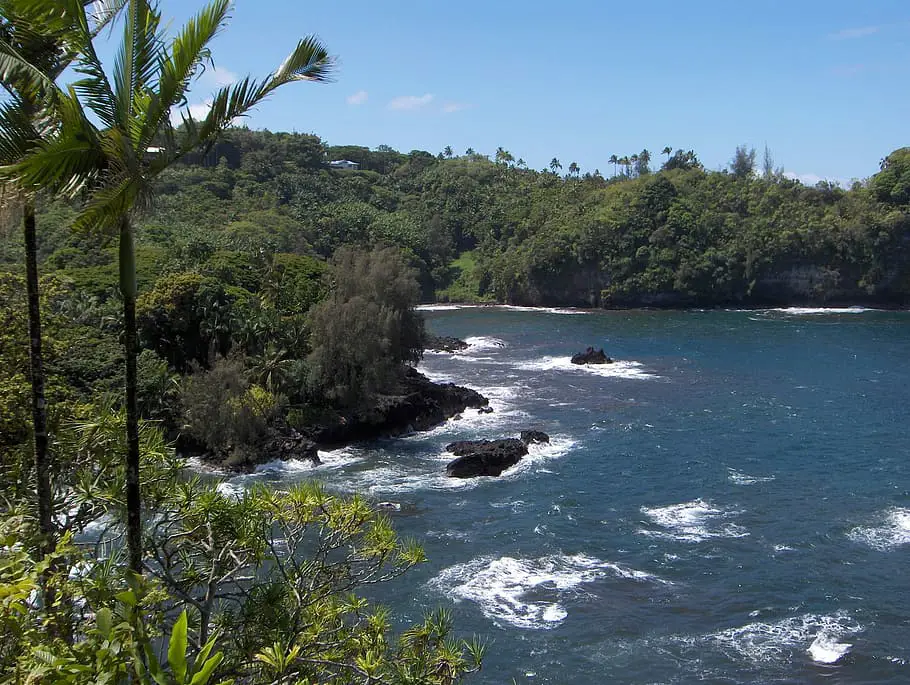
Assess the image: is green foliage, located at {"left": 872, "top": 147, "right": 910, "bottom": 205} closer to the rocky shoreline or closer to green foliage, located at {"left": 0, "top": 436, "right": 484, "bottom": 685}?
the rocky shoreline

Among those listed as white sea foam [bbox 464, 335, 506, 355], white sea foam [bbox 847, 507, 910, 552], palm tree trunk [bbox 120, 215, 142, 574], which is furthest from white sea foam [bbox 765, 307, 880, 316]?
palm tree trunk [bbox 120, 215, 142, 574]

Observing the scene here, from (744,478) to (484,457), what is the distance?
39.8 feet

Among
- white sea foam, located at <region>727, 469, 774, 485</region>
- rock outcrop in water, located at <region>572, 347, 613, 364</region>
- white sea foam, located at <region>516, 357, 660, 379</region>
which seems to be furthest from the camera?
rock outcrop in water, located at <region>572, 347, 613, 364</region>

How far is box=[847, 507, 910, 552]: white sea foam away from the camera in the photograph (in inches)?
1163

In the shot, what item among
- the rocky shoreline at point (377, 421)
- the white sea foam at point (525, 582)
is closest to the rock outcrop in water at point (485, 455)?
the rocky shoreline at point (377, 421)

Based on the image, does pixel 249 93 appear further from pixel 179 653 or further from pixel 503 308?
pixel 503 308

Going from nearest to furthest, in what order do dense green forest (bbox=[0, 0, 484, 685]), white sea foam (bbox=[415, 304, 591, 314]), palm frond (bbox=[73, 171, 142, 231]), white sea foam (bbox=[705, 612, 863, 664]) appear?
dense green forest (bbox=[0, 0, 484, 685]), palm frond (bbox=[73, 171, 142, 231]), white sea foam (bbox=[705, 612, 863, 664]), white sea foam (bbox=[415, 304, 591, 314])

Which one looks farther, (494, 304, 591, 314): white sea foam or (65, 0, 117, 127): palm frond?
(494, 304, 591, 314): white sea foam

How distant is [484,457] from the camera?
39156 mm

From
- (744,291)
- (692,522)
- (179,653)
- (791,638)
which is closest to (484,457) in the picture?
(692,522)

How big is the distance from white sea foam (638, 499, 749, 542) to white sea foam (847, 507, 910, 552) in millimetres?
4208

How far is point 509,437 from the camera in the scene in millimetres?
44562

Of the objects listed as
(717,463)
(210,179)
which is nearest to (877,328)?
(717,463)

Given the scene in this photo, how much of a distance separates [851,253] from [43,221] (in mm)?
91682
